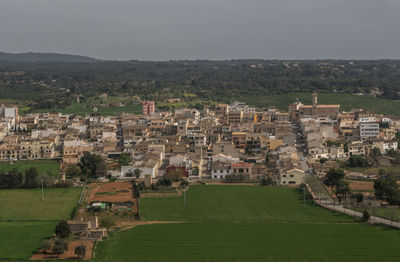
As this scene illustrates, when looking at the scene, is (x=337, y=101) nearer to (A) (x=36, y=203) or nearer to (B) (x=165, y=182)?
(B) (x=165, y=182)

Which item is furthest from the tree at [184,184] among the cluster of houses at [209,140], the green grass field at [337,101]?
the green grass field at [337,101]

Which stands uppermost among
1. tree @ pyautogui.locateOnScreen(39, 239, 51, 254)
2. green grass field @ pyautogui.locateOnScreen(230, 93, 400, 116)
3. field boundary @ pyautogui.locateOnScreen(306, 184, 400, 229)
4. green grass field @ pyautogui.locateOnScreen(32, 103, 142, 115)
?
green grass field @ pyautogui.locateOnScreen(230, 93, 400, 116)

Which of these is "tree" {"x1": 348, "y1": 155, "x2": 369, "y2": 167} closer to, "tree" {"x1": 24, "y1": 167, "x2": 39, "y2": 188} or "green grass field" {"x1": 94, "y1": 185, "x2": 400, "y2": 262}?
"green grass field" {"x1": 94, "y1": 185, "x2": 400, "y2": 262}

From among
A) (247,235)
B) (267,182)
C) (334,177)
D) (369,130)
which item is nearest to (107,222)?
(247,235)

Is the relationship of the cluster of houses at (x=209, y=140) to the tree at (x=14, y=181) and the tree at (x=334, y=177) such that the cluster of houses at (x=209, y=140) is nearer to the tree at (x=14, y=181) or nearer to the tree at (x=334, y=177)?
the tree at (x=334, y=177)

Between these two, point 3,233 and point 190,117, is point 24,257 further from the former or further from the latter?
point 190,117

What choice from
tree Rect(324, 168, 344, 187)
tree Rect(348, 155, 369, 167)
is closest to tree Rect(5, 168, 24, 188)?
tree Rect(324, 168, 344, 187)
